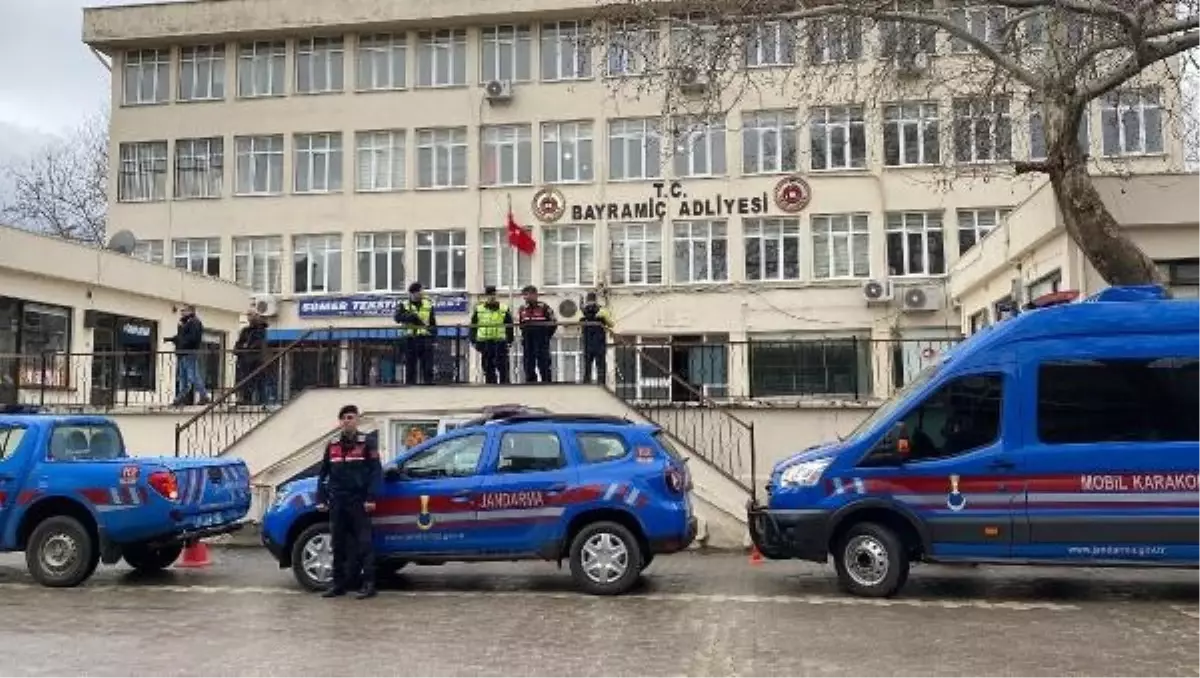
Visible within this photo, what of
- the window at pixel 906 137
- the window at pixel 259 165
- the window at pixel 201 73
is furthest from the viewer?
the window at pixel 201 73

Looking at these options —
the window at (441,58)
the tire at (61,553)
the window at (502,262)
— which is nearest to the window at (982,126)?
the tire at (61,553)

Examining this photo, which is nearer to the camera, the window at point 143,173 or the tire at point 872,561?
the tire at point 872,561

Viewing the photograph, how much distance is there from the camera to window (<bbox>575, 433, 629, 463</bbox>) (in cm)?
1088

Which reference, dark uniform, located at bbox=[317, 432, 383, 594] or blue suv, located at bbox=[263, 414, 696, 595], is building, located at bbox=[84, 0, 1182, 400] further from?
dark uniform, located at bbox=[317, 432, 383, 594]

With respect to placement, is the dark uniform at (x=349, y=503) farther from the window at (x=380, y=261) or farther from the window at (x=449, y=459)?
the window at (x=380, y=261)

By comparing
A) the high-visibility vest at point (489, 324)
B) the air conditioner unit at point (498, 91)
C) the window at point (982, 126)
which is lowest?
the high-visibility vest at point (489, 324)

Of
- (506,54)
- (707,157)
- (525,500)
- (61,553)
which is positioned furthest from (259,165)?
(525,500)

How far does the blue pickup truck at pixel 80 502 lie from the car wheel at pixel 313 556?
1.51m

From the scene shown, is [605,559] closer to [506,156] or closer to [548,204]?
[548,204]

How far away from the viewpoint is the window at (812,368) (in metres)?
16.7

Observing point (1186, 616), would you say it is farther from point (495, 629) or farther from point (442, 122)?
point (442, 122)

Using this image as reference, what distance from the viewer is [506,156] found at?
36.4 metres

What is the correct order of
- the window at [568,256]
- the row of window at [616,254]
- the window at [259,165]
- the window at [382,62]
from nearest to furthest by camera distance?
the row of window at [616,254]
the window at [568,256]
the window at [382,62]
the window at [259,165]

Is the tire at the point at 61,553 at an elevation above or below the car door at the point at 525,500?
below
